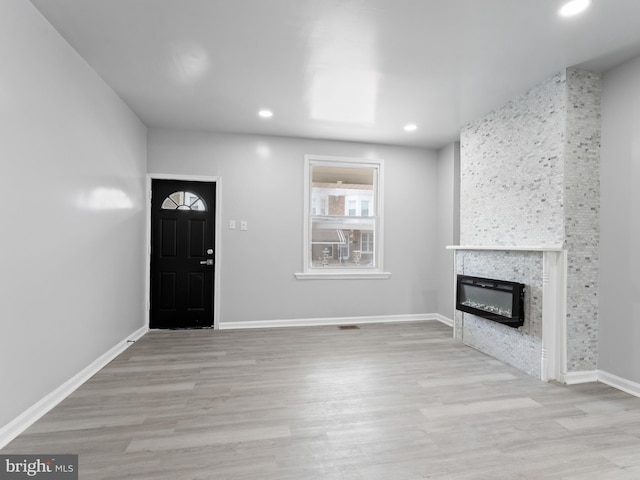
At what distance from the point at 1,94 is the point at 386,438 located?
296 cm

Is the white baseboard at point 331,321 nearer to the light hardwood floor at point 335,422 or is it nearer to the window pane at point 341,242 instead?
the window pane at point 341,242

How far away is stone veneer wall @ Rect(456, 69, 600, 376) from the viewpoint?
283 centimetres

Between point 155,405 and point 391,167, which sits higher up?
point 391,167

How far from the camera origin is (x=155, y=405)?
2346 millimetres

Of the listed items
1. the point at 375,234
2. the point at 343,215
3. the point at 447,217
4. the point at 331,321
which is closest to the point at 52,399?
the point at 331,321

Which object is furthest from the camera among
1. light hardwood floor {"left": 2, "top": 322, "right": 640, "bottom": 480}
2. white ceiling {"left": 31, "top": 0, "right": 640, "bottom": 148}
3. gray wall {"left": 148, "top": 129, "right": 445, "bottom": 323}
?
gray wall {"left": 148, "top": 129, "right": 445, "bottom": 323}

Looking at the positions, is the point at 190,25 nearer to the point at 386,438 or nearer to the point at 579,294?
the point at 386,438

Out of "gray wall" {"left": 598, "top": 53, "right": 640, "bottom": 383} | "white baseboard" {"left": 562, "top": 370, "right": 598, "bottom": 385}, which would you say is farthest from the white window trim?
"gray wall" {"left": 598, "top": 53, "right": 640, "bottom": 383}

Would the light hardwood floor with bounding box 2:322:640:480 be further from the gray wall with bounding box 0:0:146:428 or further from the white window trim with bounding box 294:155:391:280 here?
the white window trim with bounding box 294:155:391:280

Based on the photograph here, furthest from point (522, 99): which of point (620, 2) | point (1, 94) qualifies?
point (1, 94)

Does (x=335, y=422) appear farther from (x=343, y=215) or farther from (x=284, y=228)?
(x=343, y=215)

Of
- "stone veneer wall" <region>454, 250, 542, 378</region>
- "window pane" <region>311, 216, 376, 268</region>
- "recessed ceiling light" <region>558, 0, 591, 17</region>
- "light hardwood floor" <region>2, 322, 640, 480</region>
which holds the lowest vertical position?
"light hardwood floor" <region>2, 322, 640, 480</region>

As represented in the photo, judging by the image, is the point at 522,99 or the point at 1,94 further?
the point at 522,99

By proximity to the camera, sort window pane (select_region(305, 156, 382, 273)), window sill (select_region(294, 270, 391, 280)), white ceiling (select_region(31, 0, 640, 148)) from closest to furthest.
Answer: white ceiling (select_region(31, 0, 640, 148)), window sill (select_region(294, 270, 391, 280)), window pane (select_region(305, 156, 382, 273))
